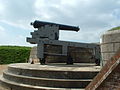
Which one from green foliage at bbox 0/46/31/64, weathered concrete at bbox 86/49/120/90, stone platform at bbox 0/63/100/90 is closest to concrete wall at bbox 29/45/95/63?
stone platform at bbox 0/63/100/90

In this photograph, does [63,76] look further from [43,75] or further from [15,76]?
[15,76]

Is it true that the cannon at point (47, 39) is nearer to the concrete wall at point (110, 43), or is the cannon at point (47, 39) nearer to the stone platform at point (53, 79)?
the stone platform at point (53, 79)

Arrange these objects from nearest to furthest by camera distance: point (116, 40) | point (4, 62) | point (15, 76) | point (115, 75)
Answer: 1. point (115, 75)
2. point (116, 40)
3. point (15, 76)
4. point (4, 62)

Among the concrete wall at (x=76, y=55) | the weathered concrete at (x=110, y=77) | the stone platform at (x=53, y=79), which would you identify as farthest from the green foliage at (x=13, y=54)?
the weathered concrete at (x=110, y=77)

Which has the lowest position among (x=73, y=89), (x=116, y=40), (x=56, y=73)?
(x=73, y=89)

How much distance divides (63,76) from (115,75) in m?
2.82

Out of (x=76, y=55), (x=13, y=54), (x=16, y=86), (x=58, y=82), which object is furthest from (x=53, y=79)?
(x=13, y=54)

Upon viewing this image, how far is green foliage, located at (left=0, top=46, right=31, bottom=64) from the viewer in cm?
2259

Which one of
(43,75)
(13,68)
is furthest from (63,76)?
(13,68)

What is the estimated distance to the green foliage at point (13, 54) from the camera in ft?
74.1

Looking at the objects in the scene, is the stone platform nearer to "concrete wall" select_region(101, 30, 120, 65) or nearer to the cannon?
"concrete wall" select_region(101, 30, 120, 65)

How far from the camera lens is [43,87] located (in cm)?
709

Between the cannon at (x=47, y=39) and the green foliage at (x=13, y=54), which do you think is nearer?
the cannon at (x=47, y=39)

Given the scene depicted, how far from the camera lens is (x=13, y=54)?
74.7 feet
